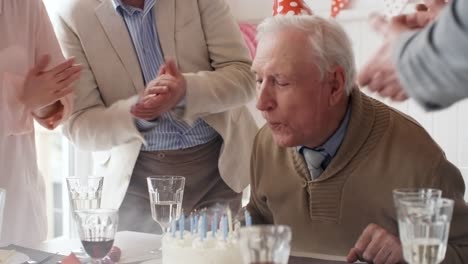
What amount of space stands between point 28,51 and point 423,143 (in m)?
1.18

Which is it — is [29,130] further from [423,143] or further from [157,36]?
[423,143]

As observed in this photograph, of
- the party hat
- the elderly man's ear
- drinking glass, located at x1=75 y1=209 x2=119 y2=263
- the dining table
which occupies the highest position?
the party hat

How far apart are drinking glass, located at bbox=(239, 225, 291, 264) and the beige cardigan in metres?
0.73

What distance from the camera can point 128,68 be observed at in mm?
2369

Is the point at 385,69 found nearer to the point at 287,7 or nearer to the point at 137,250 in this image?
the point at 137,250

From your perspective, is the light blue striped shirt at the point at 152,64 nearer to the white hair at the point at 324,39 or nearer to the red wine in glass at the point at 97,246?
the white hair at the point at 324,39

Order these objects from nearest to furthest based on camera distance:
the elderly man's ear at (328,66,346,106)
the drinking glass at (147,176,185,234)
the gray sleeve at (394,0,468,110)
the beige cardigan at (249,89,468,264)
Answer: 1. the gray sleeve at (394,0,468,110)
2. the drinking glass at (147,176,185,234)
3. the beige cardigan at (249,89,468,264)
4. the elderly man's ear at (328,66,346,106)

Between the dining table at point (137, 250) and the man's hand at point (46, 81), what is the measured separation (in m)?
0.43

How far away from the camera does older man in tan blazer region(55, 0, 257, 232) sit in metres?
2.35

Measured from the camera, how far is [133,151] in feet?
7.84

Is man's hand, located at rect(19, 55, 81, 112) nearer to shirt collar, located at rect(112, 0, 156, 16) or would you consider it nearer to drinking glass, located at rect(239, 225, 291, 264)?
shirt collar, located at rect(112, 0, 156, 16)

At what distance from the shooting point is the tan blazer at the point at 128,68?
92.2 inches

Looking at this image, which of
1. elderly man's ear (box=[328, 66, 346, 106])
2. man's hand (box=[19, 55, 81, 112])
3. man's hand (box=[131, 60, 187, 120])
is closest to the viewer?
elderly man's ear (box=[328, 66, 346, 106])

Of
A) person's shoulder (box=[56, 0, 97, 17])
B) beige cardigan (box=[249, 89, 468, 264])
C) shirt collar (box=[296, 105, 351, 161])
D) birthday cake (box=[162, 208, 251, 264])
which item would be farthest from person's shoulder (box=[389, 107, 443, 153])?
person's shoulder (box=[56, 0, 97, 17])
